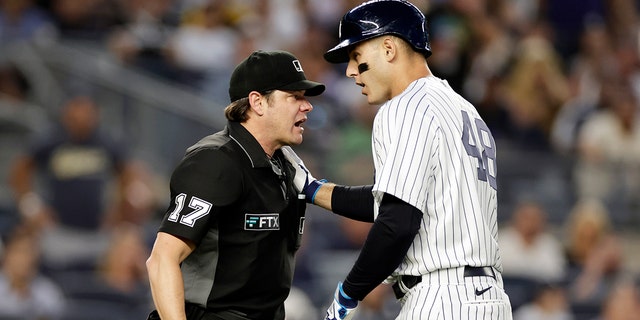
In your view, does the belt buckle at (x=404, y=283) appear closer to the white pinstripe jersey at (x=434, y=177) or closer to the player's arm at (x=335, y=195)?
the white pinstripe jersey at (x=434, y=177)

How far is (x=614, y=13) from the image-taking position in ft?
38.9

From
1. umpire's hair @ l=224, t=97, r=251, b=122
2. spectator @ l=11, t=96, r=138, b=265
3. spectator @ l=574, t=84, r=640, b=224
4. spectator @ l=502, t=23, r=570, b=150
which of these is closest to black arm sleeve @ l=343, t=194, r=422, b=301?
umpire's hair @ l=224, t=97, r=251, b=122

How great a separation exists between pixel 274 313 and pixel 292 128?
70 cm

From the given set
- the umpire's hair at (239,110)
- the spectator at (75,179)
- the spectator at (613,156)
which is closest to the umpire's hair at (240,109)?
the umpire's hair at (239,110)

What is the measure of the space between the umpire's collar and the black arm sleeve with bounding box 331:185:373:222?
16.6 inches

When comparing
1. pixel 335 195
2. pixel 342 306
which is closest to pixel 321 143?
pixel 335 195

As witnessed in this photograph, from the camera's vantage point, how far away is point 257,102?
4148 millimetres

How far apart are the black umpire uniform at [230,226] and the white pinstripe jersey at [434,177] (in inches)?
18.0

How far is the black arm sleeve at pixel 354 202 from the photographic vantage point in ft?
14.4

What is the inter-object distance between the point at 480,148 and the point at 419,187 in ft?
1.25

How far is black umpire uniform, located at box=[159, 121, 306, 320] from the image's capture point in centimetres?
390

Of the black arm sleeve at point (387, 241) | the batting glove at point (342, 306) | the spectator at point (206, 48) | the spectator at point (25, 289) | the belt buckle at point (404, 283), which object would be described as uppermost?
the spectator at point (206, 48)

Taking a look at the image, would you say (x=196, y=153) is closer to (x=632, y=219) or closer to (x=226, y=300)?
(x=226, y=300)

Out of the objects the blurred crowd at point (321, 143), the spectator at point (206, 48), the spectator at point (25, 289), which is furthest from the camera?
the spectator at point (206, 48)
